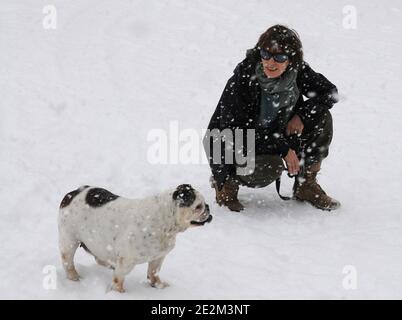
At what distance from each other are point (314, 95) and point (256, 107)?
0.66 m

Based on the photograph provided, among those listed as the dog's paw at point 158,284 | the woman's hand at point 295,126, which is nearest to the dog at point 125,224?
the dog's paw at point 158,284

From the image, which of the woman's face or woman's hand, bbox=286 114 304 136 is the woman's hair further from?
woman's hand, bbox=286 114 304 136

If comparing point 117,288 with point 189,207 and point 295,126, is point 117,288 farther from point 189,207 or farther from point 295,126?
point 295,126

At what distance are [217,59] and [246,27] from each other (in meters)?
1.54

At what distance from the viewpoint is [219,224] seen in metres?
5.88

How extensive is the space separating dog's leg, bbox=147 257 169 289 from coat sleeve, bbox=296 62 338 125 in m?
2.36

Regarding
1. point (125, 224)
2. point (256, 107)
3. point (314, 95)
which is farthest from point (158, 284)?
point (314, 95)

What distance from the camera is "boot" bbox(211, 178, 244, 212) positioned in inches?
243

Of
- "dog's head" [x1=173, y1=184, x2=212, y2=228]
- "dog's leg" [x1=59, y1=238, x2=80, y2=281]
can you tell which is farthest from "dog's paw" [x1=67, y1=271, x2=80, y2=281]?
"dog's head" [x1=173, y1=184, x2=212, y2=228]

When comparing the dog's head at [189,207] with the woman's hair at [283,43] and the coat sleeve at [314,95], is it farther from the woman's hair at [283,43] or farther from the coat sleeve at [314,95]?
the coat sleeve at [314,95]

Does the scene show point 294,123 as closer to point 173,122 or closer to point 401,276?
point 401,276

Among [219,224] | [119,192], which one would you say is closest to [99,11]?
[119,192]

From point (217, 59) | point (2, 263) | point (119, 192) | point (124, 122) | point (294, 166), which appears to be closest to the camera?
point (2, 263)

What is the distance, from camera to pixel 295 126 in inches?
236
